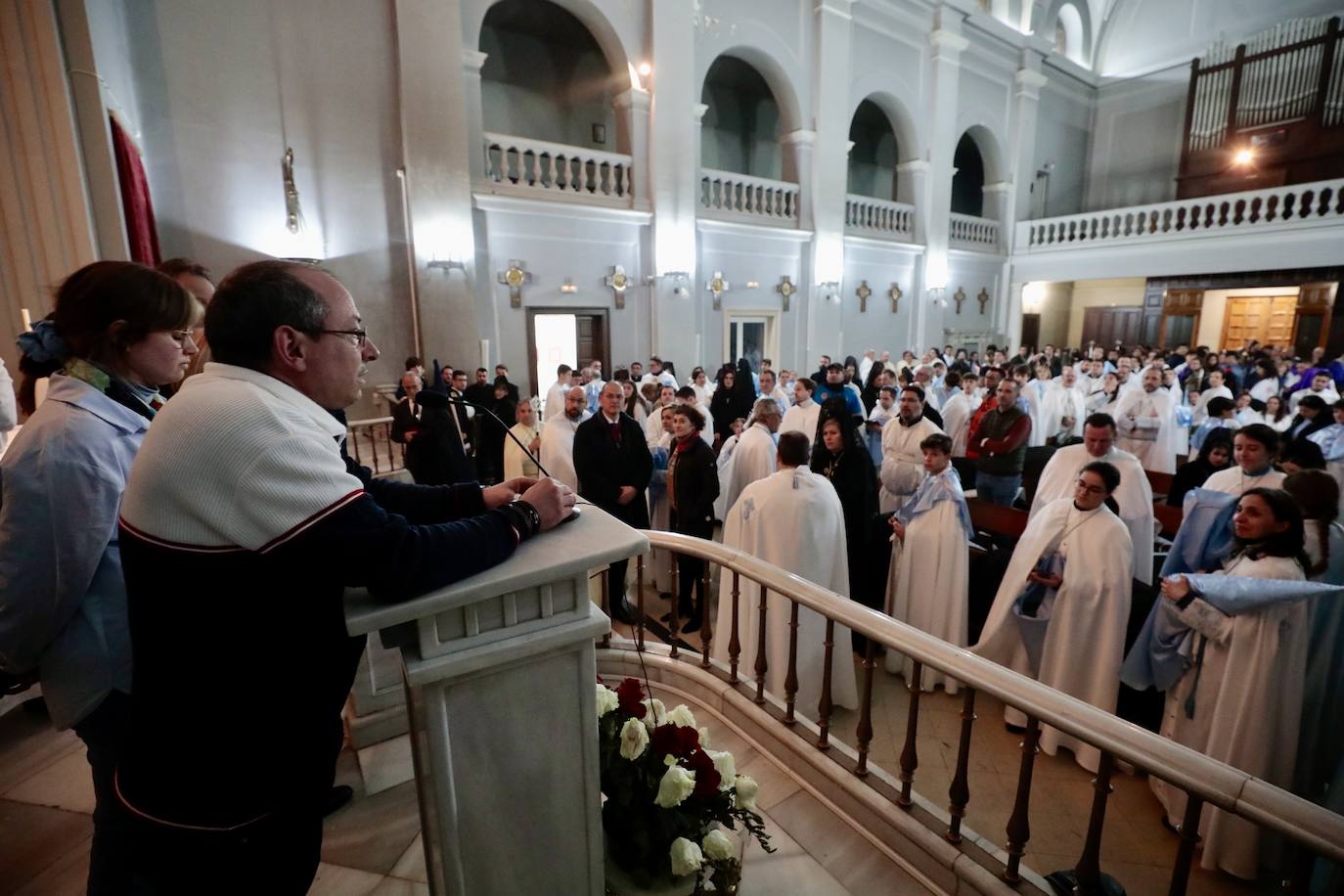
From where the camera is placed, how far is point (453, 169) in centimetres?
Answer: 972

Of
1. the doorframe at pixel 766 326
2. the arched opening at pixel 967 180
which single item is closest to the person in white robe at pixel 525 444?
the doorframe at pixel 766 326

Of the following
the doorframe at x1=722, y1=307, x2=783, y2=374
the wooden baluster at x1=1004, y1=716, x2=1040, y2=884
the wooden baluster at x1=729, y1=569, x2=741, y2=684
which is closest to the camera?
the wooden baluster at x1=1004, y1=716, x2=1040, y2=884

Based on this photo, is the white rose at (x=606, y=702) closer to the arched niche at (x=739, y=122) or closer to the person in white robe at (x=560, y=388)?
the person in white robe at (x=560, y=388)

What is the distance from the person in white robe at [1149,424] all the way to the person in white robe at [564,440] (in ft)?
25.3

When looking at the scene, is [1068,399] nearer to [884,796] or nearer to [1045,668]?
[1045,668]

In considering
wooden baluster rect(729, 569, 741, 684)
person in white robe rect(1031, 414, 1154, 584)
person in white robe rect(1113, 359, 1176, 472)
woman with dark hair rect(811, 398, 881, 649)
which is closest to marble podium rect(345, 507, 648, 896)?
wooden baluster rect(729, 569, 741, 684)

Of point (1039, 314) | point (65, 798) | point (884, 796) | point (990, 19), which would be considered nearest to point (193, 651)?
point (884, 796)

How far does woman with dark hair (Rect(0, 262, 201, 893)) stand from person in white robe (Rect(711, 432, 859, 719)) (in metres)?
2.91

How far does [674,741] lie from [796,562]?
7.51ft

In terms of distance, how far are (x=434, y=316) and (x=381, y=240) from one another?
53.5 inches

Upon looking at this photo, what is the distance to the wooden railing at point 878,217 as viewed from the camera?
15852 mm

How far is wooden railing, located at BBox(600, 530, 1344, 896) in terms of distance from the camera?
4.64 feet

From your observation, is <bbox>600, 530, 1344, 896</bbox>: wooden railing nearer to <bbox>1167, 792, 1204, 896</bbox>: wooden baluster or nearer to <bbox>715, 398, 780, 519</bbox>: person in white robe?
<bbox>1167, 792, 1204, 896</bbox>: wooden baluster

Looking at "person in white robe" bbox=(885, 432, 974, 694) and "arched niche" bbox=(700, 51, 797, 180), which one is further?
"arched niche" bbox=(700, 51, 797, 180)
